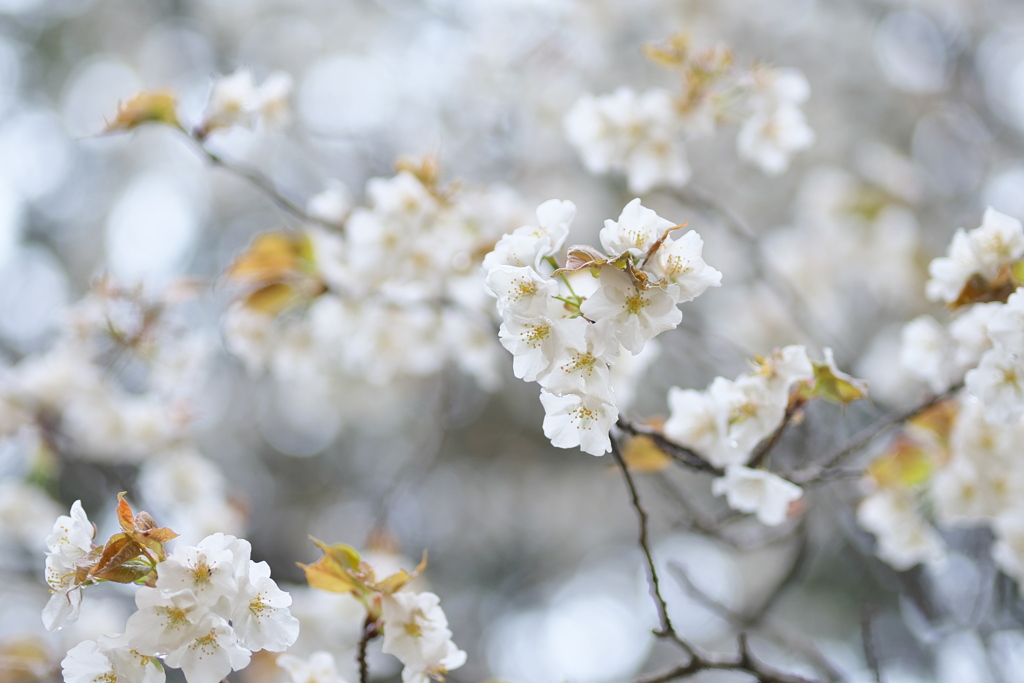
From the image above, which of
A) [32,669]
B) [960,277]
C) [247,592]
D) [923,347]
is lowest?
[32,669]

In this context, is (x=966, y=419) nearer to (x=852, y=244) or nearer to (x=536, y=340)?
(x=536, y=340)

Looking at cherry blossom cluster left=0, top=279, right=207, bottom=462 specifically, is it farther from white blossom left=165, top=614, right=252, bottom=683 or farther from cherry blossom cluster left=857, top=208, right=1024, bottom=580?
cherry blossom cluster left=857, top=208, right=1024, bottom=580

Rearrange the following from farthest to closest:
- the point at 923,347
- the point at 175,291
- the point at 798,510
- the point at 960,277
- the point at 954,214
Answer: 1. the point at 954,214
2. the point at 175,291
3. the point at 798,510
4. the point at 923,347
5. the point at 960,277

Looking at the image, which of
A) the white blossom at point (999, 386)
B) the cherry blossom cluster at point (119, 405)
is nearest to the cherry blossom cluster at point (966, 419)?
the white blossom at point (999, 386)

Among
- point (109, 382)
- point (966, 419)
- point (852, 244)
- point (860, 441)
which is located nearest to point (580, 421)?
point (860, 441)

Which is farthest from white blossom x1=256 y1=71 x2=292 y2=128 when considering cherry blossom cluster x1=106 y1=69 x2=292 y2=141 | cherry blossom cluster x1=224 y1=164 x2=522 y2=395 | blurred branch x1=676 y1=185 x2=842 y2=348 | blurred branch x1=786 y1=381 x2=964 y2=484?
blurred branch x1=786 y1=381 x2=964 y2=484

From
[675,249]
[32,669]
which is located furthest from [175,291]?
[675,249]

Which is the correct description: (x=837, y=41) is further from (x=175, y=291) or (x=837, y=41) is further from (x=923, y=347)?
(x=175, y=291)
